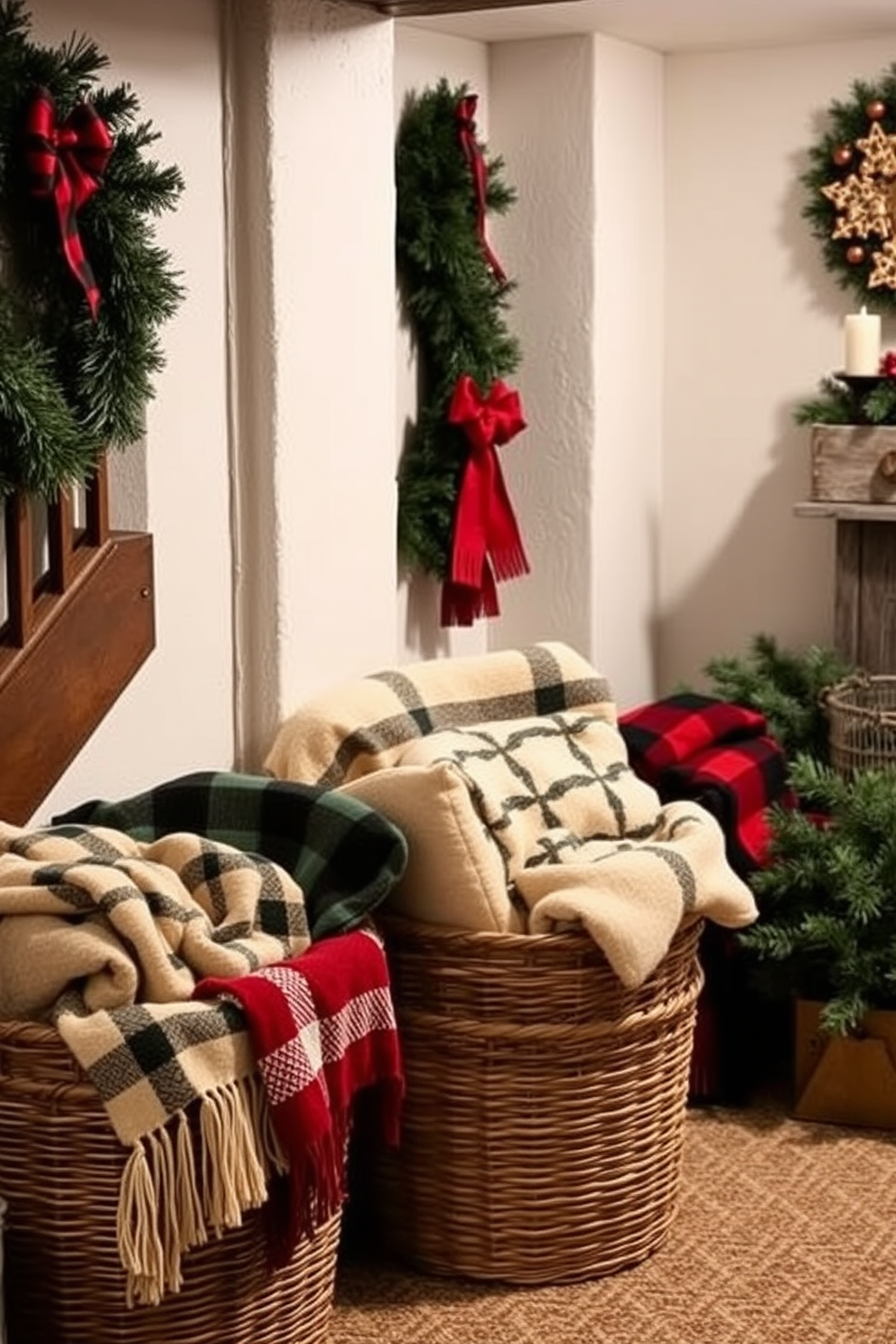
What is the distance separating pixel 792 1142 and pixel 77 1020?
1422 mm

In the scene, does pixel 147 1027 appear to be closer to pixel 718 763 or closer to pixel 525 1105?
pixel 525 1105

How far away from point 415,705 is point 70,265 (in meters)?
0.87

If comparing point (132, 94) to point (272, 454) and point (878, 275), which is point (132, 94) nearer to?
point (272, 454)

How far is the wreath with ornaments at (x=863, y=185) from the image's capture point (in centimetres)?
400

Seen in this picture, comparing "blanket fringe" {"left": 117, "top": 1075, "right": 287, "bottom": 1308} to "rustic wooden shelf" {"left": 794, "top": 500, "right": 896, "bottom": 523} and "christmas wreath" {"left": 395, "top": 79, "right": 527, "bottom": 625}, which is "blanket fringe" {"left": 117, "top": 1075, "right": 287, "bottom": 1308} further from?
"rustic wooden shelf" {"left": 794, "top": 500, "right": 896, "bottom": 523}

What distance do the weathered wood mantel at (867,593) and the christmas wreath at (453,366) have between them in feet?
2.29

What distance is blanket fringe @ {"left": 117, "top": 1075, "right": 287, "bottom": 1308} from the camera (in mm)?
2221

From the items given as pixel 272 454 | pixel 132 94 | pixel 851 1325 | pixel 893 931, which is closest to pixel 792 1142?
pixel 893 931

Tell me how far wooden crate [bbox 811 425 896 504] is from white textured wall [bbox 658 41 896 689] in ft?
0.65

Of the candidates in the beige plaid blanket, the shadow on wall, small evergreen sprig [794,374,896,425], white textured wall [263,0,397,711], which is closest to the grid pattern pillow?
the beige plaid blanket

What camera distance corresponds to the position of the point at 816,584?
14.0 ft

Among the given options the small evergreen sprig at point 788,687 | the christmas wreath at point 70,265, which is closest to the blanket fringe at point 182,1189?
the christmas wreath at point 70,265

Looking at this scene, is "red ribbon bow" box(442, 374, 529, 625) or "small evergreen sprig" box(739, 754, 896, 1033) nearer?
"small evergreen sprig" box(739, 754, 896, 1033)

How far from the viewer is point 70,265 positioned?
8.20ft
